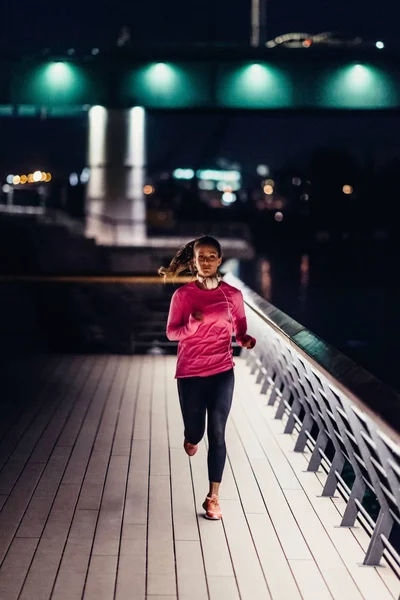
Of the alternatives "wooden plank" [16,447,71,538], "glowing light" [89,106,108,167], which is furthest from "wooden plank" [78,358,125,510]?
"glowing light" [89,106,108,167]

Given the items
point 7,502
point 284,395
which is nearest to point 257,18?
point 284,395

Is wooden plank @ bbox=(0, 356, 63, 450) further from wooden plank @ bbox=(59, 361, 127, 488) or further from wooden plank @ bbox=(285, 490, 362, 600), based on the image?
wooden plank @ bbox=(285, 490, 362, 600)

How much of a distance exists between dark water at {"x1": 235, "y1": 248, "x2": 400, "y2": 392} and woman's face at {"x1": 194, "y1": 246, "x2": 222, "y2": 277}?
54.1 feet

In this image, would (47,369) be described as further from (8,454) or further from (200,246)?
(200,246)

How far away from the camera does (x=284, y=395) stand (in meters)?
11.4

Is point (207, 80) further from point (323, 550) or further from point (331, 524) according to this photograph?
point (323, 550)

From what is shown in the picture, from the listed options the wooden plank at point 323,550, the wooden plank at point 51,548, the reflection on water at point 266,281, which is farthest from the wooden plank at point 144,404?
the reflection on water at point 266,281

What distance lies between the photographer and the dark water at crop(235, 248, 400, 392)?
102ft

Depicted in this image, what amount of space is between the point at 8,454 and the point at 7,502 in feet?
5.86

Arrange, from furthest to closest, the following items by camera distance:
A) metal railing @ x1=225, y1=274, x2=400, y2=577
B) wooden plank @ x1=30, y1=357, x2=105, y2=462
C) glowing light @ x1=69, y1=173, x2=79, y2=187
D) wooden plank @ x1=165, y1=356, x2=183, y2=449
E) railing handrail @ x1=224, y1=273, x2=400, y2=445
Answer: glowing light @ x1=69, y1=173, x2=79, y2=187 → wooden plank @ x1=165, y1=356, x2=183, y2=449 → wooden plank @ x1=30, y1=357, x2=105, y2=462 → metal railing @ x1=225, y1=274, x2=400, y2=577 → railing handrail @ x1=224, y1=273, x2=400, y2=445

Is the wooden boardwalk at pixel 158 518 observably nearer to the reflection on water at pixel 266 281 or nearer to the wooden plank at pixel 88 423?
the wooden plank at pixel 88 423

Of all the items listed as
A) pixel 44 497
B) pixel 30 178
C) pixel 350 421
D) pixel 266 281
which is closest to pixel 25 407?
pixel 44 497

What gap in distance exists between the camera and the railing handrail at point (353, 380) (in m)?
5.30

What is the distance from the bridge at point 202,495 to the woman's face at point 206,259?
99 centimetres
